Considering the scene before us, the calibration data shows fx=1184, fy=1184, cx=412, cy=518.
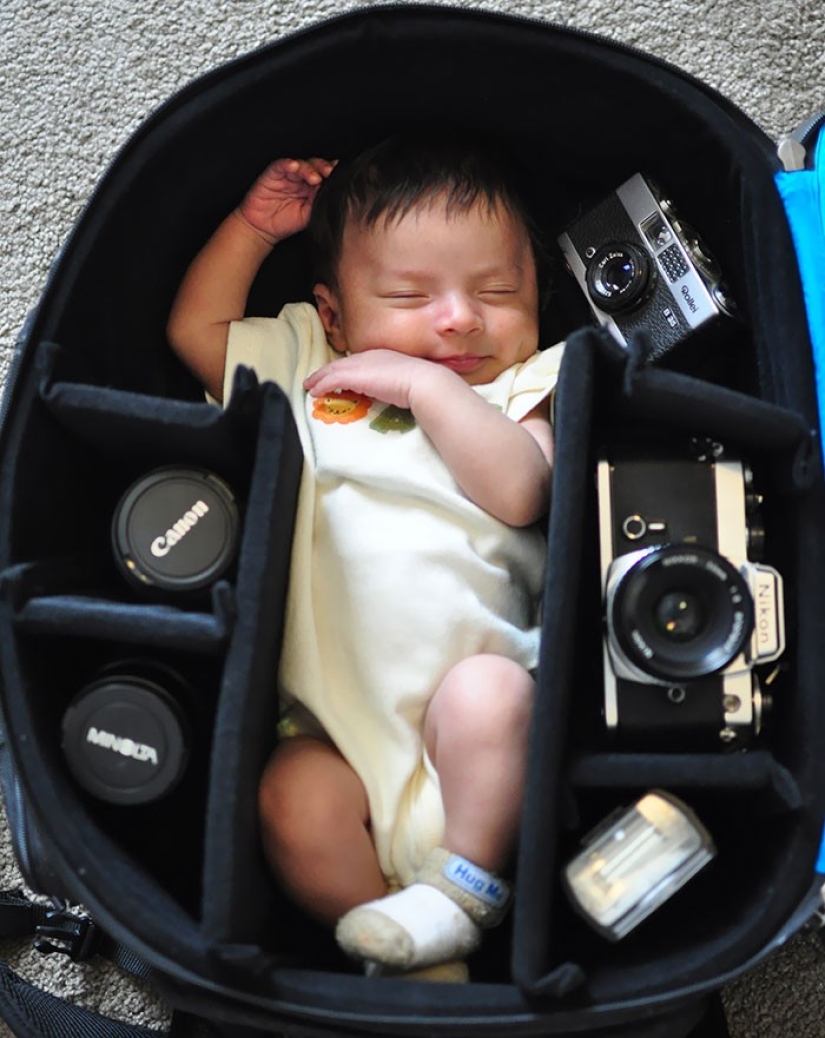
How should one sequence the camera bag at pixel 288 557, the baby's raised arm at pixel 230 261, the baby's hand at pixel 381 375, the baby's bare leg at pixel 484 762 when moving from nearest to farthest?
the camera bag at pixel 288 557 < the baby's bare leg at pixel 484 762 < the baby's hand at pixel 381 375 < the baby's raised arm at pixel 230 261

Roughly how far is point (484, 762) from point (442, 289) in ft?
1.59

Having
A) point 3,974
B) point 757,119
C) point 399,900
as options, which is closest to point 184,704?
point 399,900

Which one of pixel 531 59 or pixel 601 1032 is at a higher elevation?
pixel 531 59

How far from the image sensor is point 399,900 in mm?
1043

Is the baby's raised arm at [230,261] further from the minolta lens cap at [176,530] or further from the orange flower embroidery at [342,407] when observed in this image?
the minolta lens cap at [176,530]

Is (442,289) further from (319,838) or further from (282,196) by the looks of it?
(319,838)

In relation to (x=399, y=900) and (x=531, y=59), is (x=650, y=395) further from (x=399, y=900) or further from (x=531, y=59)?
(x=399, y=900)

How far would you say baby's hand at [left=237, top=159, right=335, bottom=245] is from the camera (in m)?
1.27

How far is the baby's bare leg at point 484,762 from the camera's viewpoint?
1070 mm

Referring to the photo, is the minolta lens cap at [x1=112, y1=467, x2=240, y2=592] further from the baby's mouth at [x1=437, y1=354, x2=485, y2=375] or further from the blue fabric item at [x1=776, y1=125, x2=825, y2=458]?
the blue fabric item at [x1=776, y1=125, x2=825, y2=458]

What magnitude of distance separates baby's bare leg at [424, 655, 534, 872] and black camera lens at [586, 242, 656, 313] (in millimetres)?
447

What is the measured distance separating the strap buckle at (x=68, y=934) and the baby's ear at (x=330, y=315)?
670 mm

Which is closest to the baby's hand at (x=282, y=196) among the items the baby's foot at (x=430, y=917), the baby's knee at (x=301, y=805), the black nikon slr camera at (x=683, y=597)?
the black nikon slr camera at (x=683, y=597)

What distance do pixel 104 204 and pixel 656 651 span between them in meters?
0.66
